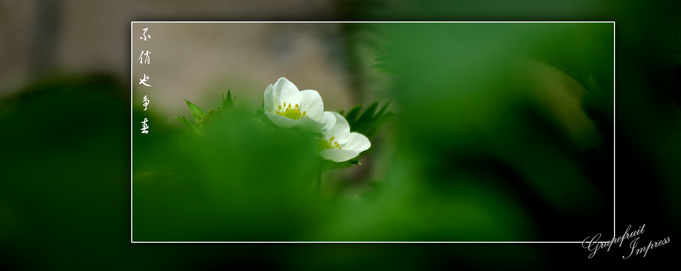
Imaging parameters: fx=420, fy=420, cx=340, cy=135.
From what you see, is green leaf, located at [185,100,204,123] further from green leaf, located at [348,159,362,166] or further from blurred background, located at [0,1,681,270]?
green leaf, located at [348,159,362,166]

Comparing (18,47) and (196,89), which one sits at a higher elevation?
(18,47)

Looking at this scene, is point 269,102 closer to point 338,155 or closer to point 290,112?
point 290,112

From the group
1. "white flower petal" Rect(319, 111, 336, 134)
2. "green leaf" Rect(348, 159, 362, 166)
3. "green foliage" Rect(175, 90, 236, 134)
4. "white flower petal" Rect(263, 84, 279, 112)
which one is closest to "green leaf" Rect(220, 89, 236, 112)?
"green foliage" Rect(175, 90, 236, 134)

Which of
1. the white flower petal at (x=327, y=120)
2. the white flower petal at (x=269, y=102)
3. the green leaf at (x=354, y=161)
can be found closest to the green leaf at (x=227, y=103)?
the white flower petal at (x=269, y=102)

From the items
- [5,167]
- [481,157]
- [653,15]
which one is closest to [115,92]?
[5,167]

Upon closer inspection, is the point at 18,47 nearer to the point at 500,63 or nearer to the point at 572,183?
the point at 500,63

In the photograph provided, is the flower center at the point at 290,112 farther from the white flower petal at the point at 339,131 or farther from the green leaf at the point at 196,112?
the green leaf at the point at 196,112
